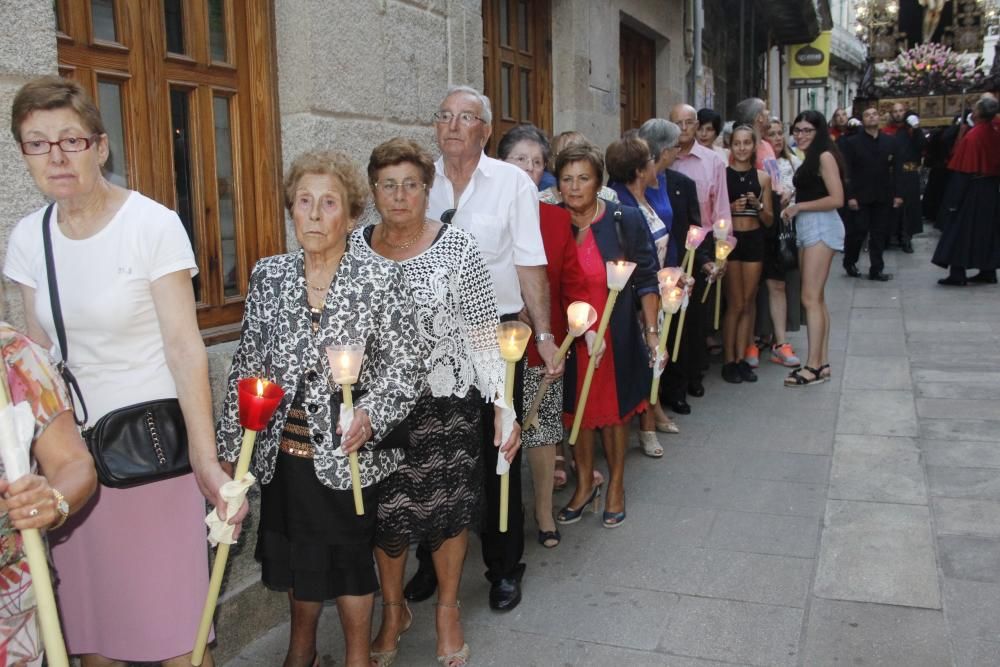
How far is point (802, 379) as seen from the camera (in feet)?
24.7

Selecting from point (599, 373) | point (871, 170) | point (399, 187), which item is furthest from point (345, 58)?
point (871, 170)

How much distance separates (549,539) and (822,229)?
383 cm

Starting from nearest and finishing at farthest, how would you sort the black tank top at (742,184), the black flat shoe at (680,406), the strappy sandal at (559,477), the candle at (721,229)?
the strappy sandal at (559,477) < the candle at (721,229) < the black flat shoe at (680,406) < the black tank top at (742,184)

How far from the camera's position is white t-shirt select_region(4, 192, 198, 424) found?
2586mm

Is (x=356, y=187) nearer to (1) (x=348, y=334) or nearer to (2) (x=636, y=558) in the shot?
(1) (x=348, y=334)

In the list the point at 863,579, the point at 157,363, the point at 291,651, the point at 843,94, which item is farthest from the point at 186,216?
the point at 843,94

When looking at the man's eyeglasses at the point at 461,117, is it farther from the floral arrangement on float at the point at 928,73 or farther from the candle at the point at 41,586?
the floral arrangement on float at the point at 928,73

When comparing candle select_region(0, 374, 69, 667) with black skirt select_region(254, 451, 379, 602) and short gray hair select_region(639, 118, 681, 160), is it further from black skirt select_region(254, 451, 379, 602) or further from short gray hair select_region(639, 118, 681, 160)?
short gray hair select_region(639, 118, 681, 160)

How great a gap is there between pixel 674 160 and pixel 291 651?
15.7ft

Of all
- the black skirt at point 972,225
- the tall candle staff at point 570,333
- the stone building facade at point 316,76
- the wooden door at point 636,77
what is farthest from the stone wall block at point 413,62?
the black skirt at point 972,225

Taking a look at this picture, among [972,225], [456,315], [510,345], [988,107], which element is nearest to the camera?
[510,345]

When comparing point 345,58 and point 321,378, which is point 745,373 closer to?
point 345,58

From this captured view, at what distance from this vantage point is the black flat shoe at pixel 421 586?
4.13 metres

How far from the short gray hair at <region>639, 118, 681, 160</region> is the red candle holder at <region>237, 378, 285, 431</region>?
14.2 ft
